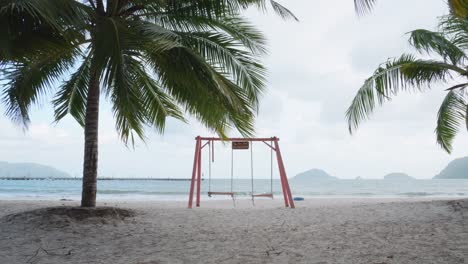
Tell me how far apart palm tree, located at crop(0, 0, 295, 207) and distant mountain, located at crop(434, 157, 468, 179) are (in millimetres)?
157875

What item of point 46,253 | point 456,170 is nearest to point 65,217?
point 46,253

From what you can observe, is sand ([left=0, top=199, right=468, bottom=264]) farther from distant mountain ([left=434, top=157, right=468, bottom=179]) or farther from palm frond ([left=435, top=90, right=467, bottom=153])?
distant mountain ([left=434, top=157, right=468, bottom=179])

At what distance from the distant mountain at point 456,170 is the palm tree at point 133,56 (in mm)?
157875

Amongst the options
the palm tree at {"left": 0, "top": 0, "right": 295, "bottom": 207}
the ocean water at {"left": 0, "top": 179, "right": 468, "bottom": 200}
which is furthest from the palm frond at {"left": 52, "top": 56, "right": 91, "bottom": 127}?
the ocean water at {"left": 0, "top": 179, "right": 468, "bottom": 200}

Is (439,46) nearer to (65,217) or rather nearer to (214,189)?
(65,217)

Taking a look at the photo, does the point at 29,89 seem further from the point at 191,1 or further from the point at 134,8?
the point at 191,1

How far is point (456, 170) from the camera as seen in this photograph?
151750 millimetres

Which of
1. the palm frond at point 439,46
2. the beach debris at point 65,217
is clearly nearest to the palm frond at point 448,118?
the palm frond at point 439,46

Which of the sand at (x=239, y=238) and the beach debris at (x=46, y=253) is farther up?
the sand at (x=239, y=238)

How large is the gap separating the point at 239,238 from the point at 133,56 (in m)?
3.44

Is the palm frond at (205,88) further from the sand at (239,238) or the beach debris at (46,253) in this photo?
the beach debris at (46,253)

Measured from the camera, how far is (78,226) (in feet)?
22.2

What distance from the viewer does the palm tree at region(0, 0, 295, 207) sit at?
573cm

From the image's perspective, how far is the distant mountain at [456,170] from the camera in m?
147
